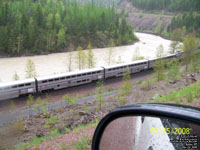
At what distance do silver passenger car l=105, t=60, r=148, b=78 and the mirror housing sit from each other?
52.8 feet

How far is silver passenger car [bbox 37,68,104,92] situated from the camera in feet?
46.2

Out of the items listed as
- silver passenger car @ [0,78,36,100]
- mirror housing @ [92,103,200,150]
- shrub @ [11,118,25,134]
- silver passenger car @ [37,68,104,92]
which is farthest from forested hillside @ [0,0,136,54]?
mirror housing @ [92,103,200,150]

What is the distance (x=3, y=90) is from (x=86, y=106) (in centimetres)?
552

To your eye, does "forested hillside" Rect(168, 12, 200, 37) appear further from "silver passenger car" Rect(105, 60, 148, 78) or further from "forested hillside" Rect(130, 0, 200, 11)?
"silver passenger car" Rect(105, 60, 148, 78)

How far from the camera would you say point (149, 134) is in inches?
46.6

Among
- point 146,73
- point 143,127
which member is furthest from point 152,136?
point 146,73

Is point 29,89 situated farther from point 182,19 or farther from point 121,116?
Result: point 182,19

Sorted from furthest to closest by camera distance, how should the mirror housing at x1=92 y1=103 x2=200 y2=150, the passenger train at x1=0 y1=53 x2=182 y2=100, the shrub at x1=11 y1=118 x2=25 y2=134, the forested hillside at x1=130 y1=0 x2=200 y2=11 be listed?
the forested hillside at x1=130 y1=0 x2=200 y2=11, the passenger train at x1=0 y1=53 x2=182 y2=100, the shrub at x1=11 y1=118 x2=25 y2=134, the mirror housing at x1=92 y1=103 x2=200 y2=150

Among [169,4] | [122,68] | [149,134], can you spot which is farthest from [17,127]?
[169,4]

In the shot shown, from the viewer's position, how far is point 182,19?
57.1m

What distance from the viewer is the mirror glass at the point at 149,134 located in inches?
38.1

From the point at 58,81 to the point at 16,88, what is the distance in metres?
3.09
